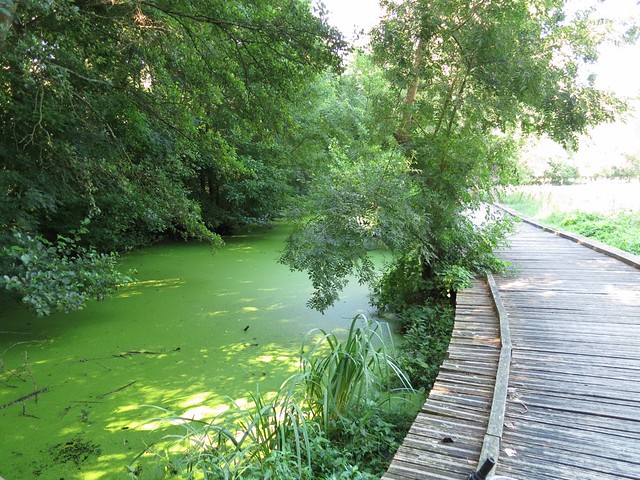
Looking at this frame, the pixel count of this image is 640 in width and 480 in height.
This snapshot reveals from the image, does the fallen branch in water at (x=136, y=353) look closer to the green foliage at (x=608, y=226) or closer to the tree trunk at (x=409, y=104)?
the tree trunk at (x=409, y=104)

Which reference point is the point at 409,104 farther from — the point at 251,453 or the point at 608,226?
the point at 608,226

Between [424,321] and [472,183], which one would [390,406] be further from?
[472,183]

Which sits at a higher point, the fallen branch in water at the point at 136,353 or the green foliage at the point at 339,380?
the green foliage at the point at 339,380

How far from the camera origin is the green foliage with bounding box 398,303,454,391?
10.4 ft

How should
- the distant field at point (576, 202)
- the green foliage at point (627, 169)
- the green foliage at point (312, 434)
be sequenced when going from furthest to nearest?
the green foliage at point (627, 169) → the distant field at point (576, 202) → the green foliage at point (312, 434)

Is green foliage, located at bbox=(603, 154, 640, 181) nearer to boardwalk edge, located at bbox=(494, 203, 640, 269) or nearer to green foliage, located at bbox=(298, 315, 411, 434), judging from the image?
boardwalk edge, located at bbox=(494, 203, 640, 269)

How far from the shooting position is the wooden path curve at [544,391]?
5.60 ft

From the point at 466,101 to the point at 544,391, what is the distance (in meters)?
3.03

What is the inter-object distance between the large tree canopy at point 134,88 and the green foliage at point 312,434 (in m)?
2.09

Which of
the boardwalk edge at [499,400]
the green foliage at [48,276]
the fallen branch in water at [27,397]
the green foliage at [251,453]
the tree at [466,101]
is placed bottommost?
the fallen branch in water at [27,397]

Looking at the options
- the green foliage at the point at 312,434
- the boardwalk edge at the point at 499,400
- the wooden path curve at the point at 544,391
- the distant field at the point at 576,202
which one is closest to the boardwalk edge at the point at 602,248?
the wooden path curve at the point at 544,391

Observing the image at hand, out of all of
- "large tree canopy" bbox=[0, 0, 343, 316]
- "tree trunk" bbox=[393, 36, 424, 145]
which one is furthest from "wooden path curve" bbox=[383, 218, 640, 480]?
"large tree canopy" bbox=[0, 0, 343, 316]

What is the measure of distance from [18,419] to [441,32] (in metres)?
4.68

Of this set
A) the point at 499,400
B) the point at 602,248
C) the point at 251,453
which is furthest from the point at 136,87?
the point at 602,248
